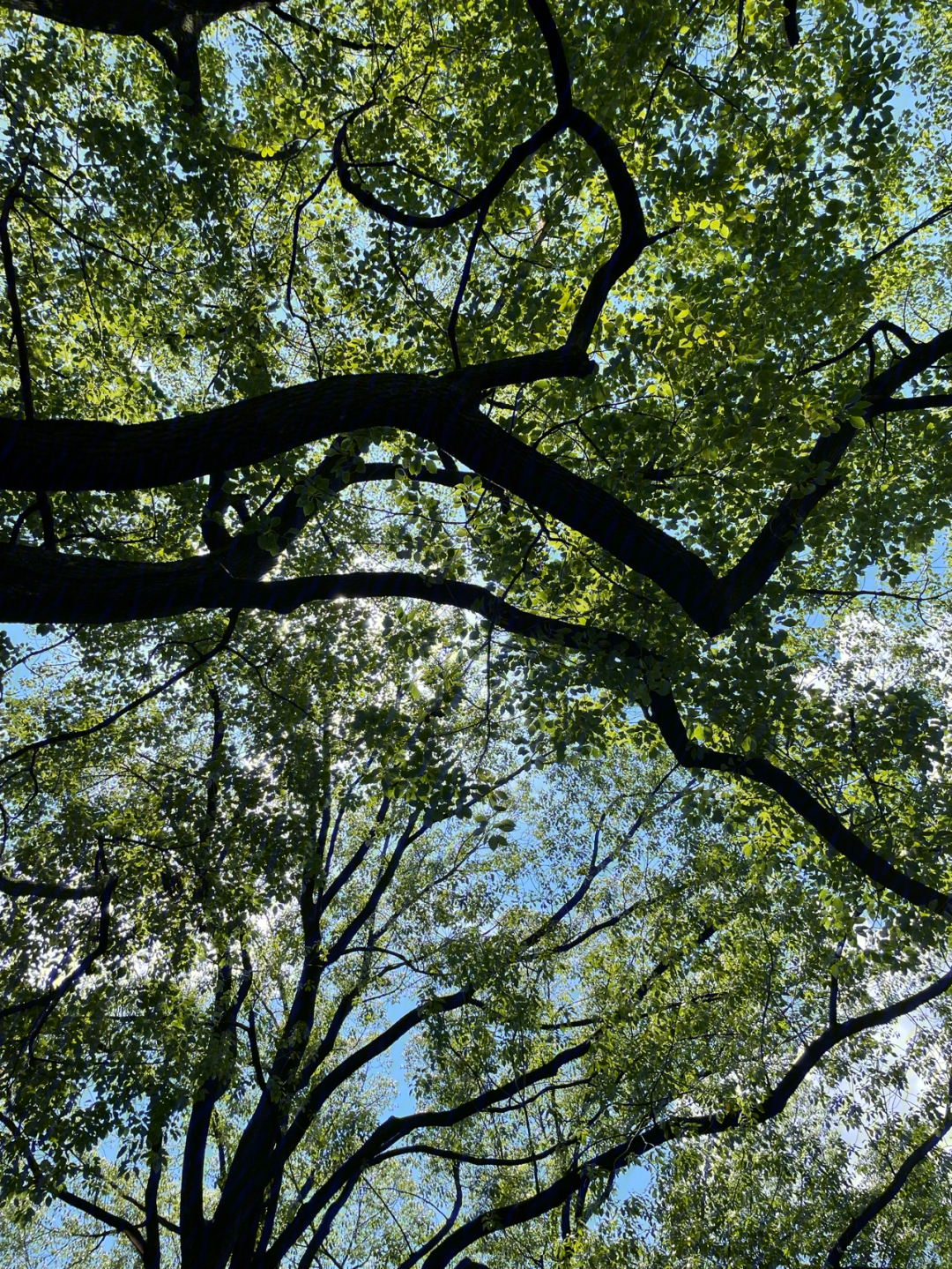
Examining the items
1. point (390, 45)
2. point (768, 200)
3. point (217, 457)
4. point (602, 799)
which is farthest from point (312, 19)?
point (602, 799)

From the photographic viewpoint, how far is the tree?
6.00 metres

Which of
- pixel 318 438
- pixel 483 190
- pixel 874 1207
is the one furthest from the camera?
pixel 874 1207

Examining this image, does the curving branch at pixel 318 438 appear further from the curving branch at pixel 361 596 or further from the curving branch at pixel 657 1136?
the curving branch at pixel 657 1136

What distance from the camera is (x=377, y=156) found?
929 cm

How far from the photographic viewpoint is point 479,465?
17.3 ft

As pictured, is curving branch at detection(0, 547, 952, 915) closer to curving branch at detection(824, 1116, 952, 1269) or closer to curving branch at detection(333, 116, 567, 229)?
curving branch at detection(333, 116, 567, 229)

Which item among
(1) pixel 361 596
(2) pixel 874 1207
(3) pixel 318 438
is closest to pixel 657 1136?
(2) pixel 874 1207

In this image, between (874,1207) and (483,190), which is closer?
(483,190)

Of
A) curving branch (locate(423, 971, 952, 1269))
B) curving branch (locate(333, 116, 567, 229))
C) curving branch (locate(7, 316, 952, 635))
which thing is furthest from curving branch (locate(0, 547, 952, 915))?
curving branch (locate(423, 971, 952, 1269))

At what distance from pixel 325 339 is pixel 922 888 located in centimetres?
843

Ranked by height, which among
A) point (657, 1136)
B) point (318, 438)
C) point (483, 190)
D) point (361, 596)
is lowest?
point (657, 1136)

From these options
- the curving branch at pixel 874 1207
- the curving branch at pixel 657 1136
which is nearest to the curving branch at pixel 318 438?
the curving branch at pixel 657 1136

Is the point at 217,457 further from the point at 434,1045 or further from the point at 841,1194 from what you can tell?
the point at 841,1194

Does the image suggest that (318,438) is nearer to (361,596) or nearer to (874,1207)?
(361,596)
